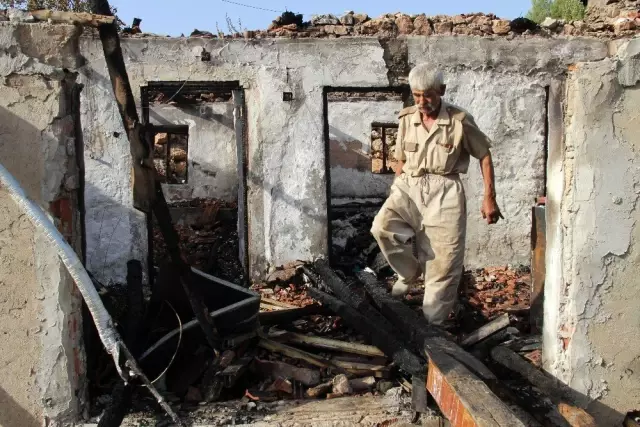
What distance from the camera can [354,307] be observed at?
5.33 meters

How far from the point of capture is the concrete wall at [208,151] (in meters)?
13.4

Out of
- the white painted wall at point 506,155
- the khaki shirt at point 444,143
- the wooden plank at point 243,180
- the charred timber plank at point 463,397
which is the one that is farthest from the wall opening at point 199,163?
the charred timber plank at point 463,397

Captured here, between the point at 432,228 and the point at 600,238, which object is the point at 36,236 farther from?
the point at 600,238

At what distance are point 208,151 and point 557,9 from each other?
18.0m

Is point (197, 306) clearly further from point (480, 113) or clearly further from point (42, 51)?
point (480, 113)

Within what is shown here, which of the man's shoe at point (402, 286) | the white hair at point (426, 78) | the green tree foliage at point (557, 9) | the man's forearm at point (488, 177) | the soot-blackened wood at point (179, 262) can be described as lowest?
the man's shoe at point (402, 286)

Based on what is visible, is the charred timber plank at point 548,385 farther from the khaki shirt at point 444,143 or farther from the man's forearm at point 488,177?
the khaki shirt at point 444,143

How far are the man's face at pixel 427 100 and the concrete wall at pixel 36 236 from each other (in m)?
2.24

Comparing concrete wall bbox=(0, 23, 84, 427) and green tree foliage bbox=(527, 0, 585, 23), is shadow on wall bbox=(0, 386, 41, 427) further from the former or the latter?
green tree foliage bbox=(527, 0, 585, 23)

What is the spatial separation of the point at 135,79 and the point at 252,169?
1772 mm

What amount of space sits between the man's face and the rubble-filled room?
91mm

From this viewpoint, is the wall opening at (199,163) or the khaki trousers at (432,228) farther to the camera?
the wall opening at (199,163)

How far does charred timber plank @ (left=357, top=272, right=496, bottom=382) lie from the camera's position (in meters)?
3.52

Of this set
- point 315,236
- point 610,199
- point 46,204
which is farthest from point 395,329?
point 315,236
